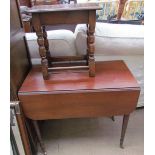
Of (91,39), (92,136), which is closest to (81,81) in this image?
(91,39)

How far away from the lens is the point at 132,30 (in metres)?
1.67

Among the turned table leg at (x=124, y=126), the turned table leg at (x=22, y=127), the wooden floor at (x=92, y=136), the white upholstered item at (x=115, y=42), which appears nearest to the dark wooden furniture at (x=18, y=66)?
the turned table leg at (x=22, y=127)

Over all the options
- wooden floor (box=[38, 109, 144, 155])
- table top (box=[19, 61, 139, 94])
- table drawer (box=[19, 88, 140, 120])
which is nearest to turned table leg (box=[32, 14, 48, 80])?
table top (box=[19, 61, 139, 94])

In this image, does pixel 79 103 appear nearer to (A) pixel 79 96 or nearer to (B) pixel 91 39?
(A) pixel 79 96

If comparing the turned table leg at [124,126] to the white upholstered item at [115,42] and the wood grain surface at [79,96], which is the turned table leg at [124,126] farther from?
the white upholstered item at [115,42]

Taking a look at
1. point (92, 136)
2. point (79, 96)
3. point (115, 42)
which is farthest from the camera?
point (92, 136)

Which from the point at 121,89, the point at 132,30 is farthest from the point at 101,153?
the point at 132,30

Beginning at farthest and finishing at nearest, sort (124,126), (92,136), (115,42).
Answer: (92,136) < (115,42) < (124,126)

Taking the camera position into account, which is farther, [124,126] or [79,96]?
[124,126]

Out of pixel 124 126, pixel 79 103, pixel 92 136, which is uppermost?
pixel 79 103

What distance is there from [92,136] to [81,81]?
610 mm

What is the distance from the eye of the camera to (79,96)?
1.29 metres
